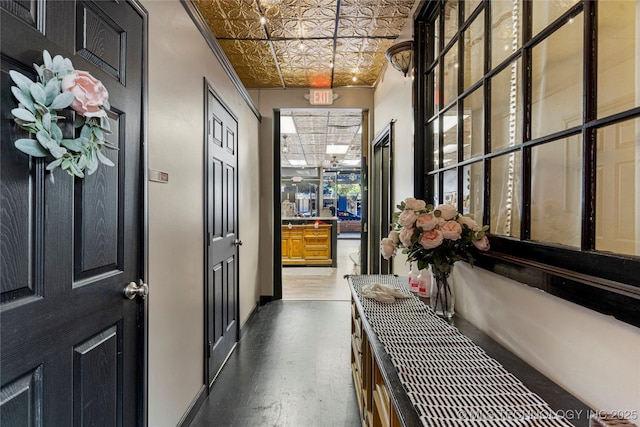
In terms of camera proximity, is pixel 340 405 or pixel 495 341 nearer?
pixel 495 341

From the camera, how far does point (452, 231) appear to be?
1348mm

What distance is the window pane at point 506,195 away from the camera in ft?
4.22

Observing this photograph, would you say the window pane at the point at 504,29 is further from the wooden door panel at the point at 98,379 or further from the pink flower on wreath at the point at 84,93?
the wooden door panel at the point at 98,379

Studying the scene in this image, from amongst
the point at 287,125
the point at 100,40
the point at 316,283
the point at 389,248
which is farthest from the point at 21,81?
the point at 287,125

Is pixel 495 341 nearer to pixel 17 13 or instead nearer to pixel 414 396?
pixel 414 396

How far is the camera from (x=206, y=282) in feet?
7.61

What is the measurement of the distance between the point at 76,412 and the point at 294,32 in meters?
3.13

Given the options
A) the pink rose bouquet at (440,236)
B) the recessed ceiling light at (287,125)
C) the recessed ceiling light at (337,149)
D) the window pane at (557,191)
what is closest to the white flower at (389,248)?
the pink rose bouquet at (440,236)

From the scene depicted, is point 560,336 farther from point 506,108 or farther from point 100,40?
point 100,40

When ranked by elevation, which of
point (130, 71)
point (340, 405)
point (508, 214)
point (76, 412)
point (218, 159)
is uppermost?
point (130, 71)

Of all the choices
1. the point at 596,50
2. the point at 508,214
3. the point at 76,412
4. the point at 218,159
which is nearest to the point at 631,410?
the point at 508,214

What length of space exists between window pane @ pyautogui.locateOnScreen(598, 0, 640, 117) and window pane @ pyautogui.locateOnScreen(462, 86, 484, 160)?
649 mm

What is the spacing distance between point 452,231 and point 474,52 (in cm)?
99

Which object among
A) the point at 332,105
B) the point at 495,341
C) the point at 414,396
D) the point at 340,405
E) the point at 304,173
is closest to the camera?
the point at 414,396
